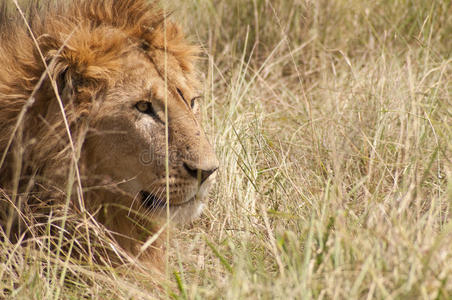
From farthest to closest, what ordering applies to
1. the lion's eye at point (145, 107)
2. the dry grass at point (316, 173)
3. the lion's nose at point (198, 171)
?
the lion's eye at point (145, 107) < the lion's nose at point (198, 171) < the dry grass at point (316, 173)

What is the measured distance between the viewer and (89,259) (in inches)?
107

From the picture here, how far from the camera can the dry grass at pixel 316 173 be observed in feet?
7.16

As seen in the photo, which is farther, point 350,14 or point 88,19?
point 350,14

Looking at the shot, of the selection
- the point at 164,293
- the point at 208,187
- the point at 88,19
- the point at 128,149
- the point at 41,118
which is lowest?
the point at 164,293

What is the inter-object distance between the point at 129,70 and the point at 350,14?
2.73 m

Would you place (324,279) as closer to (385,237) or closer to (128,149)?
(385,237)

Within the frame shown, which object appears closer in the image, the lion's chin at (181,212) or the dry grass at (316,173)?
the dry grass at (316,173)

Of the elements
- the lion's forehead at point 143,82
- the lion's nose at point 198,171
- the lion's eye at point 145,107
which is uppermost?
the lion's forehead at point 143,82

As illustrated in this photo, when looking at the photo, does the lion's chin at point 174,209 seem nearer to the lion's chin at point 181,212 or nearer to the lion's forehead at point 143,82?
the lion's chin at point 181,212

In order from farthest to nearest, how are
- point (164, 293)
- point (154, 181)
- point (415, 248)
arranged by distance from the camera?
point (154, 181) → point (164, 293) → point (415, 248)

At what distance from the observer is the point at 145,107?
2914 millimetres

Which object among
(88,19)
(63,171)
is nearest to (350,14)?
(88,19)

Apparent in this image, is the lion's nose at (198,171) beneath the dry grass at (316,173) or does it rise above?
above

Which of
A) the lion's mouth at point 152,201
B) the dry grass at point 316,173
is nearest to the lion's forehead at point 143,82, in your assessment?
the lion's mouth at point 152,201
